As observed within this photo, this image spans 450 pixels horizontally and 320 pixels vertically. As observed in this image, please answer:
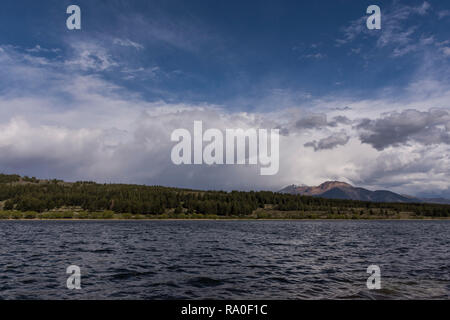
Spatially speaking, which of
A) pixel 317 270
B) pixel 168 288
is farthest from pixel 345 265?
pixel 168 288

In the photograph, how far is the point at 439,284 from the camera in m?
30.2

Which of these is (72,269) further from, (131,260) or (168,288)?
(168,288)

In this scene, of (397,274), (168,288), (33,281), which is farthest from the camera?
(397,274)

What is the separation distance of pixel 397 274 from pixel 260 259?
18.0 m

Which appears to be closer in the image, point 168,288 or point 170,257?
point 168,288

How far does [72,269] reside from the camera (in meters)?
36.4

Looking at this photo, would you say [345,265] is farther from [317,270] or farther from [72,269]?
[72,269]

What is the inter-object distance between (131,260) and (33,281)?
592 inches
